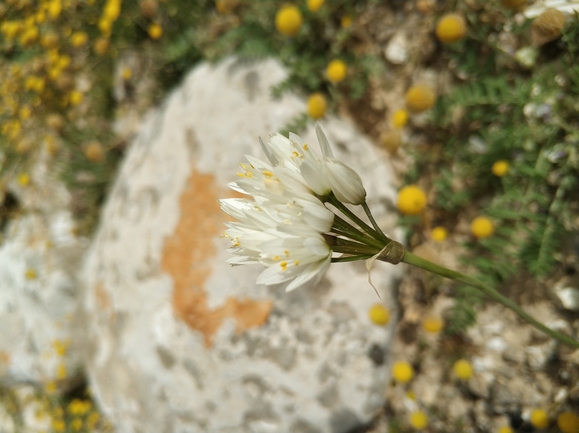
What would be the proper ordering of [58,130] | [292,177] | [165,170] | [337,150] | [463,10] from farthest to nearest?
[58,130]
[165,170]
[337,150]
[463,10]
[292,177]

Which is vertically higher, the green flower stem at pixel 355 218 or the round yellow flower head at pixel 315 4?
the green flower stem at pixel 355 218

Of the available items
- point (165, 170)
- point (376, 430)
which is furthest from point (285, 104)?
point (376, 430)

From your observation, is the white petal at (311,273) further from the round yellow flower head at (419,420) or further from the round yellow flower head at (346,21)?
the round yellow flower head at (346,21)

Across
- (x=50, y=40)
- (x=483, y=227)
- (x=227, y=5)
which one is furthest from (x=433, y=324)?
(x=50, y=40)

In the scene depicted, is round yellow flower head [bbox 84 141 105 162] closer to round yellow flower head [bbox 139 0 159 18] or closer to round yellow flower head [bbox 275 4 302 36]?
round yellow flower head [bbox 139 0 159 18]

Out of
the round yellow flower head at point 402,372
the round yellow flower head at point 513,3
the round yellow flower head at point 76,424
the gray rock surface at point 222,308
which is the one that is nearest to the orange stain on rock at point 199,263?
the gray rock surface at point 222,308

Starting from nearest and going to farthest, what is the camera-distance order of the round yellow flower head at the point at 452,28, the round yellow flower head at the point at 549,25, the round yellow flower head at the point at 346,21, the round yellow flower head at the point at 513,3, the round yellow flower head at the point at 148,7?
the round yellow flower head at the point at 549,25 → the round yellow flower head at the point at 513,3 → the round yellow flower head at the point at 452,28 → the round yellow flower head at the point at 346,21 → the round yellow flower head at the point at 148,7

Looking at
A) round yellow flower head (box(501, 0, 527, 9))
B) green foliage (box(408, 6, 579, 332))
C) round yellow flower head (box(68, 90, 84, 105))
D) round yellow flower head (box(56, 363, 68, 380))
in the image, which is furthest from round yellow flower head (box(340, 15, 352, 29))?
round yellow flower head (box(56, 363, 68, 380))

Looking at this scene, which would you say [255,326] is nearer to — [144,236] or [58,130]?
[144,236]
